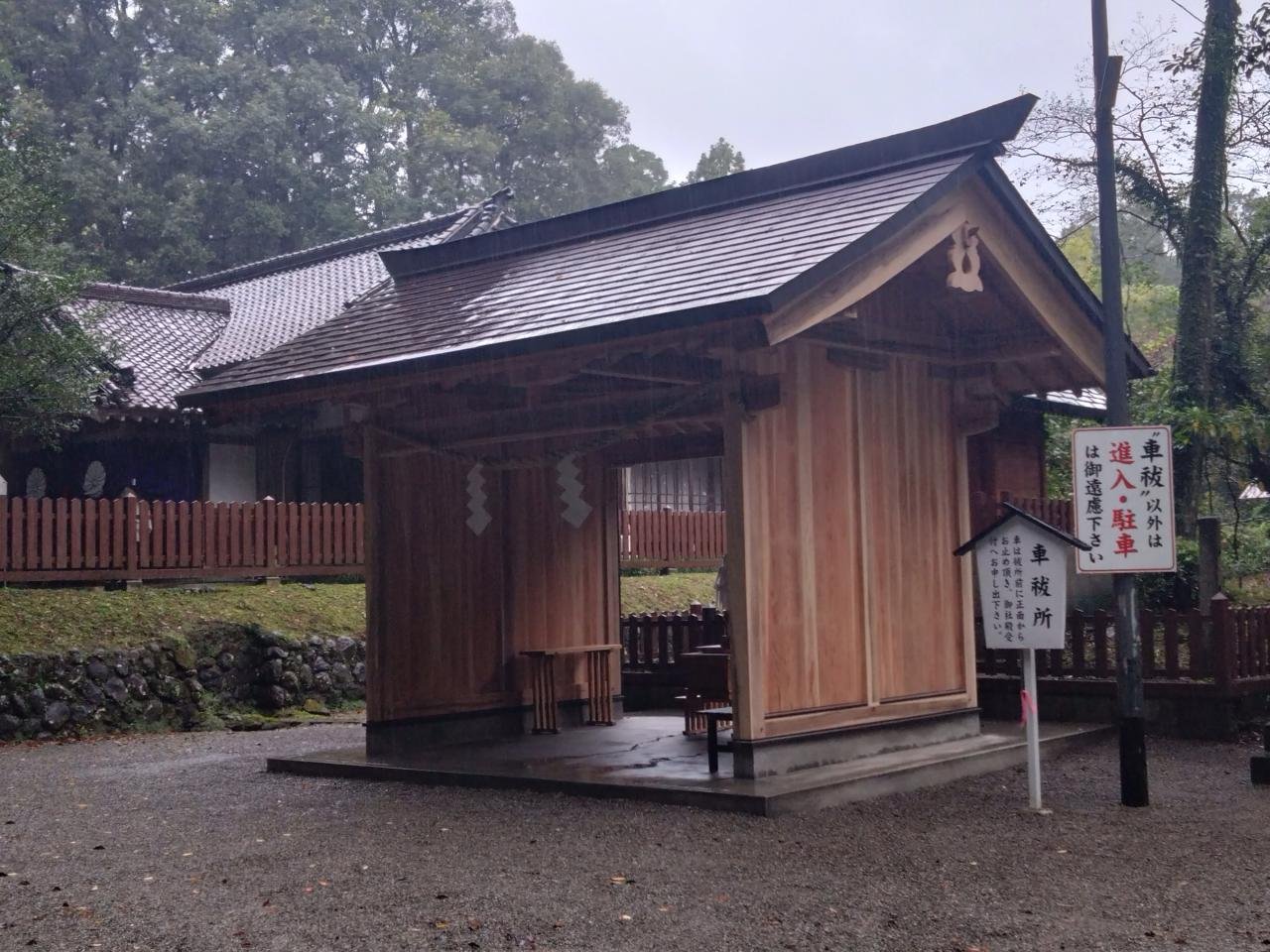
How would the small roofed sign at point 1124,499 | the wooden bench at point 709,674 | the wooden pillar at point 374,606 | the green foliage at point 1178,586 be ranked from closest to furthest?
the small roofed sign at point 1124,499 → the wooden bench at point 709,674 → the wooden pillar at point 374,606 → the green foliage at point 1178,586

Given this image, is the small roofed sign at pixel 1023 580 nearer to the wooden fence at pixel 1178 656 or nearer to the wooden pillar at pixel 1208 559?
the wooden fence at pixel 1178 656

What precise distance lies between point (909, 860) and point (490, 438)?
5.31 meters

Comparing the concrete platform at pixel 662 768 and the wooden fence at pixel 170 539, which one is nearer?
the concrete platform at pixel 662 768

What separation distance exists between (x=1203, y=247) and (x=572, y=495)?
1009cm

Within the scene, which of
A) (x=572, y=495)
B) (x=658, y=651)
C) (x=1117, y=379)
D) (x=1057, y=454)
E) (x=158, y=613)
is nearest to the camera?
(x=1117, y=379)

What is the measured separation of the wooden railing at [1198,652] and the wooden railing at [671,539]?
433 inches

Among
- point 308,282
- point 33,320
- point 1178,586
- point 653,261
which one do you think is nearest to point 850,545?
point 653,261

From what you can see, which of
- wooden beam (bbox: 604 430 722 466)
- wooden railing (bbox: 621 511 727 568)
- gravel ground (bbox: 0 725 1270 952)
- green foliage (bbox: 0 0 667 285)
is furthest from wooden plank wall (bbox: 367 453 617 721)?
green foliage (bbox: 0 0 667 285)

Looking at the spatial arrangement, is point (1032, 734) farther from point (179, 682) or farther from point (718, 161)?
point (718, 161)

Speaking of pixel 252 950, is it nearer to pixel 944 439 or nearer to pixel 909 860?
pixel 909 860

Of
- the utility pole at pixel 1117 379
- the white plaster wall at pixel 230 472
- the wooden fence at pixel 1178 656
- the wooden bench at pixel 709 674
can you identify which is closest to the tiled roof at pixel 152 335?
the white plaster wall at pixel 230 472

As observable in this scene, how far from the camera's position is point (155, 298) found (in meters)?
28.2

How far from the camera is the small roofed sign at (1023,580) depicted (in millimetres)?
8797

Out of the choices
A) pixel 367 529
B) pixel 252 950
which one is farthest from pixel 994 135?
pixel 252 950
